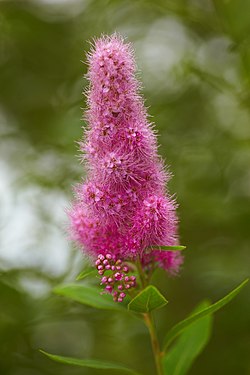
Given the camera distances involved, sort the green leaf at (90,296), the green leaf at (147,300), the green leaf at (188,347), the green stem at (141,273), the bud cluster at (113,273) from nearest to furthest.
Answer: the green leaf at (147,300) < the bud cluster at (113,273) < the green stem at (141,273) < the green leaf at (90,296) < the green leaf at (188,347)

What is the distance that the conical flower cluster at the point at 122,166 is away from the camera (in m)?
2.00

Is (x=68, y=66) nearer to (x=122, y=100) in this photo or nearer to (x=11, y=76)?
(x=11, y=76)

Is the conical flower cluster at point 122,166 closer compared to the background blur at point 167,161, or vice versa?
the conical flower cluster at point 122,166

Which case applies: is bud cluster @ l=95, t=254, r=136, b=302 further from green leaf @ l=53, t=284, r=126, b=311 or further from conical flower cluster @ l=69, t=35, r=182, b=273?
green leaf @ l=53, t=284, r=126, b=311

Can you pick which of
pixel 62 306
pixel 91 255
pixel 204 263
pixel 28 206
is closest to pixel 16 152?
pixel 28 206

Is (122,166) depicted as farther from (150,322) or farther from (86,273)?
(150,322)

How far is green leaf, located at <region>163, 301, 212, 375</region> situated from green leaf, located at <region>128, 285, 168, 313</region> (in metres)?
0.68

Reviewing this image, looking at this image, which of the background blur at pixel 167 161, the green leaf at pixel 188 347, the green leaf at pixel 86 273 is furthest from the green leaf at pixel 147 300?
the background blur at pixel 167 161

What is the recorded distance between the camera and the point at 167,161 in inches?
164

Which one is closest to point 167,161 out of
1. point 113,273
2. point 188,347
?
point 188,347

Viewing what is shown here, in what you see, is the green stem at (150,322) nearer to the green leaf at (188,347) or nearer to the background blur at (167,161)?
the green leaf at (188,347)

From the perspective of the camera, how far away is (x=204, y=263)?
412 cm

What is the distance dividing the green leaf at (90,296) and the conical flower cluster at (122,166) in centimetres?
42

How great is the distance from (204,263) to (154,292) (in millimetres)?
2222
